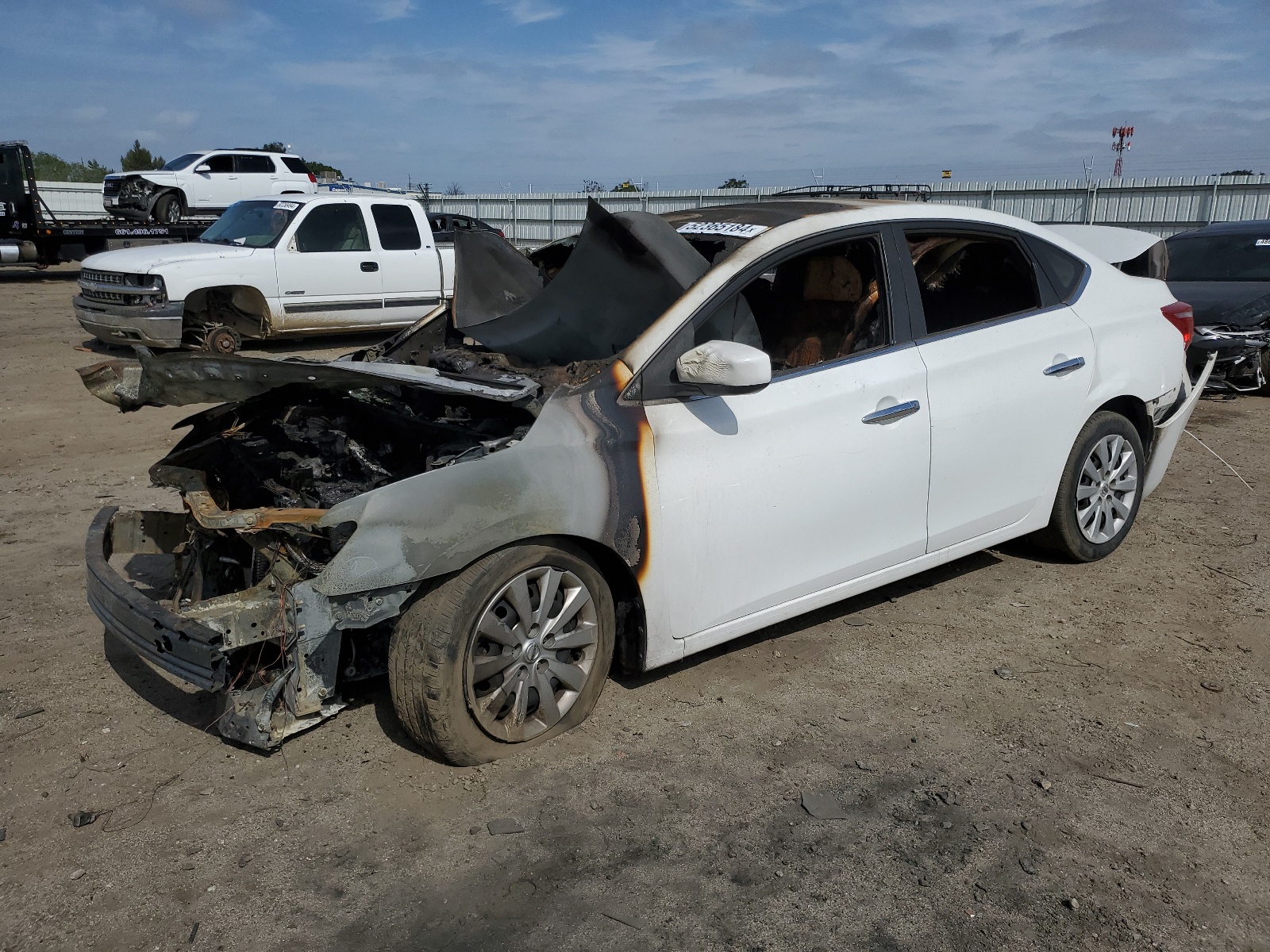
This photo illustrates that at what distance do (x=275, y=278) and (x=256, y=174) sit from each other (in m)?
12.8

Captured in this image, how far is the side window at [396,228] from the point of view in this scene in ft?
41.3

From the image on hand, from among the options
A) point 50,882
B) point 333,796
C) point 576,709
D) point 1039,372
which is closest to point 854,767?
point 576,709

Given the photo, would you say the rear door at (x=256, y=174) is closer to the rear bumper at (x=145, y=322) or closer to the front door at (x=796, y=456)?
the rear bumper at (x=145, y=322)

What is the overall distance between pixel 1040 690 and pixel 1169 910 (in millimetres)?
1306

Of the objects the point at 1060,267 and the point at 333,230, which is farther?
the point at 333,230

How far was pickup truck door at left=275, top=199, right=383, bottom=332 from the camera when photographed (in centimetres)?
1181

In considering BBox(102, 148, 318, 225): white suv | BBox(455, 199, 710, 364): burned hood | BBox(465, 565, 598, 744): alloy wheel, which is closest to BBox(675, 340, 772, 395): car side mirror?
BBox(455, 199, 710, 364): burned hood

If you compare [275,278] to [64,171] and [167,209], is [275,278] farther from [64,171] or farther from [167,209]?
[64,171]

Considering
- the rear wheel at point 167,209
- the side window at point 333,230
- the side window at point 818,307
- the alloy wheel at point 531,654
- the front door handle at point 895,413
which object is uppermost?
the rear wheel at point 167,209

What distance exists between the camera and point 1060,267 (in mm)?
4820

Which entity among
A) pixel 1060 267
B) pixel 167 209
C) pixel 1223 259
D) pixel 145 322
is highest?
pixel 167 209

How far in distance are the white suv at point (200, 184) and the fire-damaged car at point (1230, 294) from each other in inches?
664

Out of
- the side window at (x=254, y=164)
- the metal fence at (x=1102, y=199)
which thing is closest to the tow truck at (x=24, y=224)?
the side window at (x=254, y=164)

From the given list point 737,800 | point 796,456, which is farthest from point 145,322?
point 737,800
